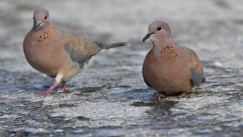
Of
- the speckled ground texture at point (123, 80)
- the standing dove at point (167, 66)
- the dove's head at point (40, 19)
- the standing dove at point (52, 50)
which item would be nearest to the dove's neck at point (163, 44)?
the standing dove at point (167, 66)

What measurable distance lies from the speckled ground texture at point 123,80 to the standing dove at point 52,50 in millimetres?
257

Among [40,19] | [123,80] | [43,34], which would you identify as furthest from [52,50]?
[123,80]

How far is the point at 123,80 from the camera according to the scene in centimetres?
643

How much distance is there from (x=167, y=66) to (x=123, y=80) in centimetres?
159

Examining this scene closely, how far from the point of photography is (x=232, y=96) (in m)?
5.17

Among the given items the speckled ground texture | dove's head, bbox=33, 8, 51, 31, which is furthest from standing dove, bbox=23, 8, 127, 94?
the speckled ground texture

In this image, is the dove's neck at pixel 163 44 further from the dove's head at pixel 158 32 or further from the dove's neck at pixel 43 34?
the dove's neck at pixel 43 34

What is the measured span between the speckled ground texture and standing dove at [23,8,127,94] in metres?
0.26

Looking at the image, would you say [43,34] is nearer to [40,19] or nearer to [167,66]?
[40,19]

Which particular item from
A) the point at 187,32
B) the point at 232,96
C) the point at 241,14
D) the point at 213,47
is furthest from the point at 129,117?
the point at 241,14

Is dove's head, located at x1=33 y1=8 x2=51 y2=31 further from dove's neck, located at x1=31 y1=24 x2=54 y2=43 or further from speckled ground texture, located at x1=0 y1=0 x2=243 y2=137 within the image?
speckled ground texture, located at x1=0 y1=0 x2=243 y2=137

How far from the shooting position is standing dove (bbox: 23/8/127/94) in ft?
19.0

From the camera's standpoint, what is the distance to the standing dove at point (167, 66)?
16.1ft

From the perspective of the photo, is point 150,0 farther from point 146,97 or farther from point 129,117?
point 129,117
